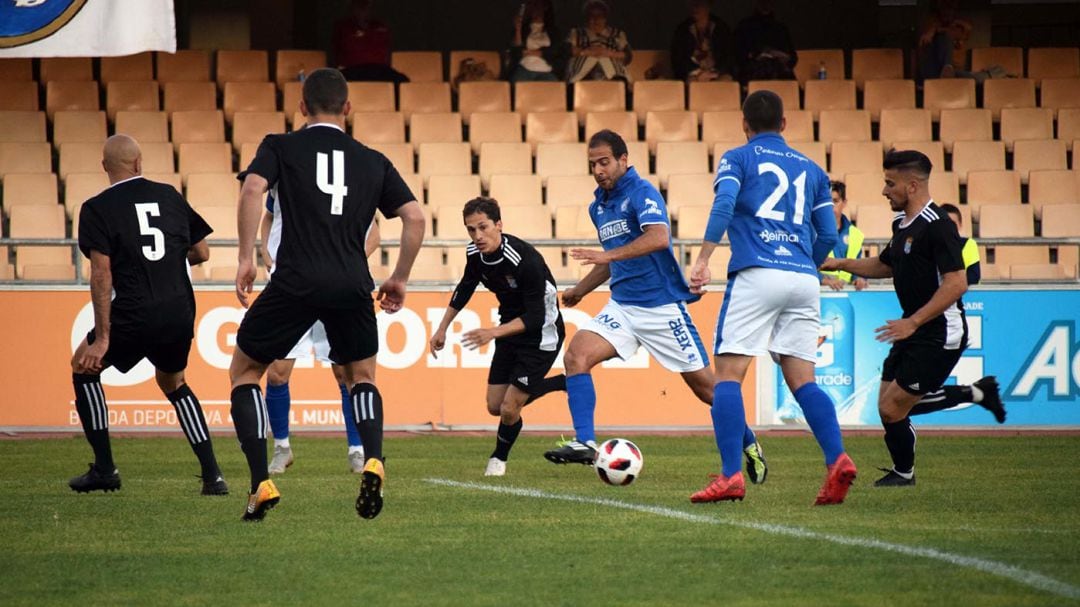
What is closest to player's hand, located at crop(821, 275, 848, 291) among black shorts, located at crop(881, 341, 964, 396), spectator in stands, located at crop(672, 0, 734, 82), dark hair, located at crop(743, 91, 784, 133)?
black shorts, located at crop(881, 341, 964, 396)

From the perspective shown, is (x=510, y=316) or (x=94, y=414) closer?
(x=94, y=414)

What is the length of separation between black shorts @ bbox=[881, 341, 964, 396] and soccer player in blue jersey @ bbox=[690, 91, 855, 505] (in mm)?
1239

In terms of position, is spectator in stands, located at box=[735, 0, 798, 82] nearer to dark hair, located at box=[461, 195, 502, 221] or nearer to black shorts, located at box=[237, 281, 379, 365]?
dark hair, located at box=[461, 195, 502, 221]

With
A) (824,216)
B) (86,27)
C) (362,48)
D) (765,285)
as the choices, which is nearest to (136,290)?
(765,285)

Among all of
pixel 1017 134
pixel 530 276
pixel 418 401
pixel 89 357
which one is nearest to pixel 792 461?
pixel 530 276

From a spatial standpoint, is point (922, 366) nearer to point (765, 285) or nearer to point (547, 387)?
point (765, 285)

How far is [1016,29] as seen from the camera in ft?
87.8

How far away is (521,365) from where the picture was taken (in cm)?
963

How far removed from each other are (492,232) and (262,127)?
763cm

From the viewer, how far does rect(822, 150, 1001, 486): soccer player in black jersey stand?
834cm

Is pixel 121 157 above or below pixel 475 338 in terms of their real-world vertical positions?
above

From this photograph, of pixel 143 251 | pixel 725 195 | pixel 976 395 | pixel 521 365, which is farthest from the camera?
pixel 976 395

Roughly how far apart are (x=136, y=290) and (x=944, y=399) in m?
5.11

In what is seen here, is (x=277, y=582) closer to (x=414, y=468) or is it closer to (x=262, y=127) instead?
(x=414, y=468)
